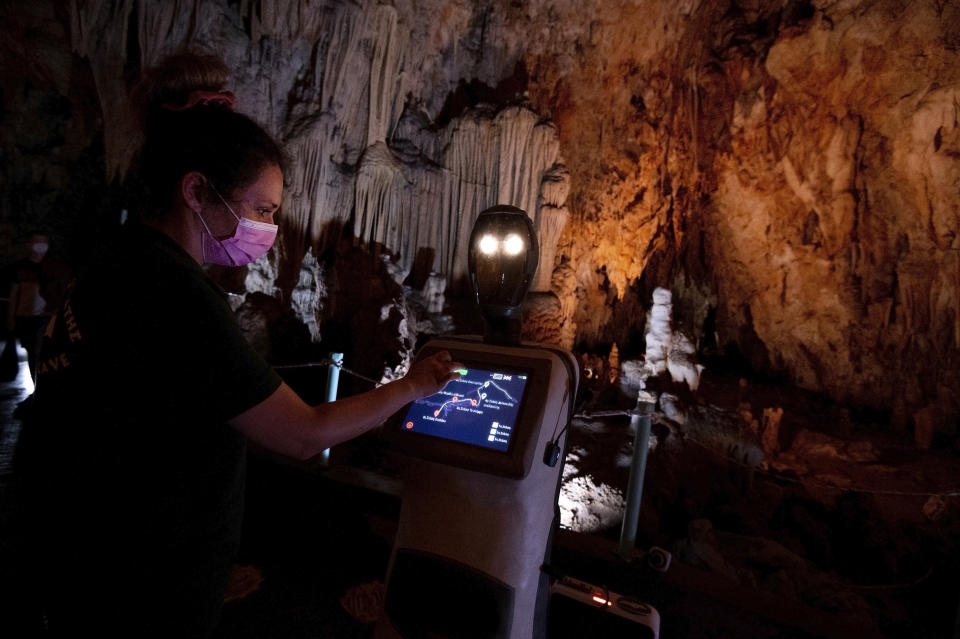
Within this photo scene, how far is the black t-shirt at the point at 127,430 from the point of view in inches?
30.8

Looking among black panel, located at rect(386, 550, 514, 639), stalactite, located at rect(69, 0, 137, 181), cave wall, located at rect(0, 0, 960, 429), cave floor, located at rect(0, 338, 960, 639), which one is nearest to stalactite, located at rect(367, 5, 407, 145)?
cave wall, located at rect(0, 0, 960, 429)

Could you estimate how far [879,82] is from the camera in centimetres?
720

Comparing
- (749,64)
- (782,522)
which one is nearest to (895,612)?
(782,522)

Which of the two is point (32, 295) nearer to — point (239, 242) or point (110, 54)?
point (110, 54)

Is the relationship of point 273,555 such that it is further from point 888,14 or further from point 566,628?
point 888,14

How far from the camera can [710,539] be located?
4055 millimetres

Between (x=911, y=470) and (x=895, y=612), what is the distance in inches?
154

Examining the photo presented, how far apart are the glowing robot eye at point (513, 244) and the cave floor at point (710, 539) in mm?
1327

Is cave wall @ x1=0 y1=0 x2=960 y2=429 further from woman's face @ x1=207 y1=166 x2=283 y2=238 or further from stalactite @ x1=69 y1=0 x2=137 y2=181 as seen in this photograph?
woman's face @ x1=207 y1=166 x2=283 y2=238

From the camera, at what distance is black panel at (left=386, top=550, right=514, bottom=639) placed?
51.8 inches

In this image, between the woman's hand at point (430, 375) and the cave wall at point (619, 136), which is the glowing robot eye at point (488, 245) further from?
the cave wall at point (619, 136)

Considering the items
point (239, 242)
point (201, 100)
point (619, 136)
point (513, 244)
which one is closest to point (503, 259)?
point (513, 244)

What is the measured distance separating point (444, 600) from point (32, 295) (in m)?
4.89

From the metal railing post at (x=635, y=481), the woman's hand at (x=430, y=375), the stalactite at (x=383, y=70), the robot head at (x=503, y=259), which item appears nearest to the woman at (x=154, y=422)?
the woman's hand at (x=430, y=375)
